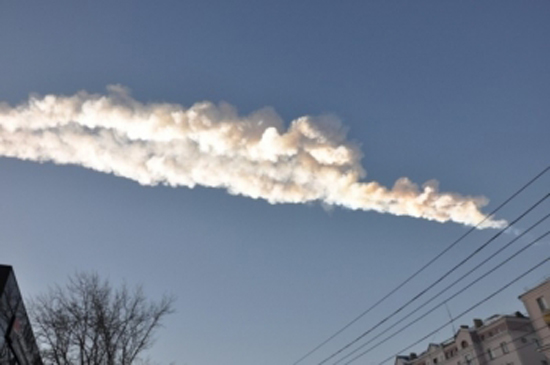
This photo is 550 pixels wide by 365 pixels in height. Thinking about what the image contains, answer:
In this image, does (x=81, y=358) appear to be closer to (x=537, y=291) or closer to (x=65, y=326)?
(x=65, y=326)

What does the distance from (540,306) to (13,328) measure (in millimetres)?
50944

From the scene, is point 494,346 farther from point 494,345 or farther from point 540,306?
point 540,306

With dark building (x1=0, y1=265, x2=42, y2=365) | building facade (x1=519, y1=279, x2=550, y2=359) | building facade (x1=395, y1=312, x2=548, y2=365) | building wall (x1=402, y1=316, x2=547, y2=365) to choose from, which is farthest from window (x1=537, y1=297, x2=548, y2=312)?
dark building (x1=0, y1=265, x2=42, y2=365)

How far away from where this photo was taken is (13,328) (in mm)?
29297

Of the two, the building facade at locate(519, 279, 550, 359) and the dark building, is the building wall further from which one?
the dark building

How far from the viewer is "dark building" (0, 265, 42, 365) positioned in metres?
27.5

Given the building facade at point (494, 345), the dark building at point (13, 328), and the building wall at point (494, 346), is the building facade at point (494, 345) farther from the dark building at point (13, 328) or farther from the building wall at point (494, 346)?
the dark building at point (13, 328)

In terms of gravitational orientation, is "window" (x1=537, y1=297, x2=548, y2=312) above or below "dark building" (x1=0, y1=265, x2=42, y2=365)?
above

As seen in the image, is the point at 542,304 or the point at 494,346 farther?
the point at 494,346

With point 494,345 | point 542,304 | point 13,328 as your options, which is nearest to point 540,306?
point 542,304

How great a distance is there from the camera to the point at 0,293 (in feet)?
88.4

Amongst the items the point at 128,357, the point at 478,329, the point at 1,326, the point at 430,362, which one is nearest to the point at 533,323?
the point at 478,329

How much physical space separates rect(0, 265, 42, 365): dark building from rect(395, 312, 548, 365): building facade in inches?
1903

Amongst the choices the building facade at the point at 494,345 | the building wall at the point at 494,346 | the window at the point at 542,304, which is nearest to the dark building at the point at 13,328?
the building wall at the point at 494,346
